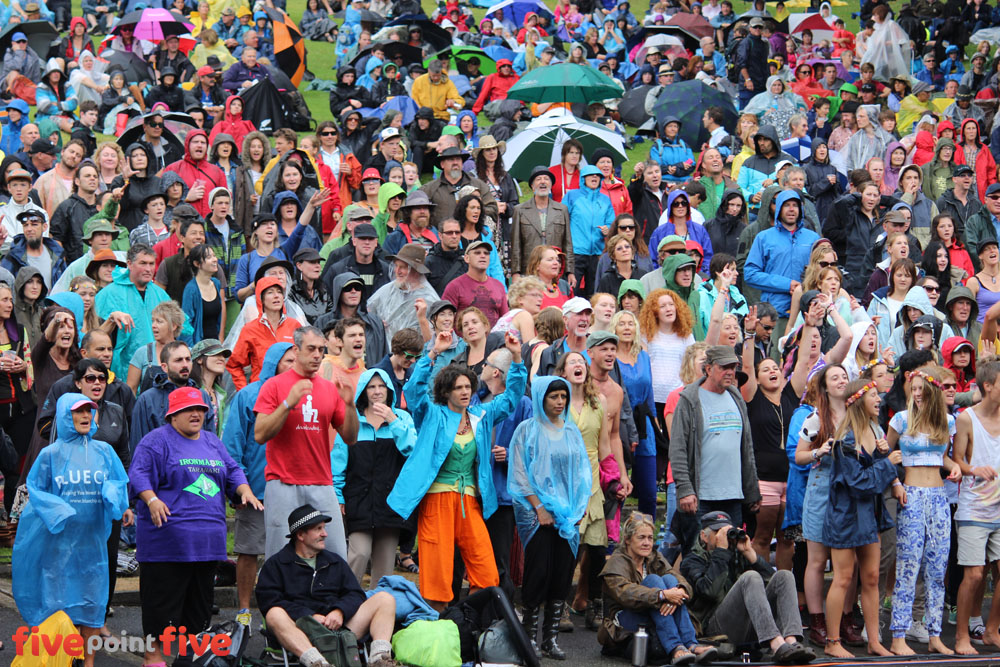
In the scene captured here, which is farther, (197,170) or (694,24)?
(694,24)

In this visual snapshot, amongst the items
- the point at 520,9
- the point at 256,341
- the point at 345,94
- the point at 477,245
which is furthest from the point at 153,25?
the point at 256,341

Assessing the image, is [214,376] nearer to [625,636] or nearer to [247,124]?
[625,636]

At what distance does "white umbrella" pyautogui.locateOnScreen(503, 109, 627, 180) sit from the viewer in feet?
57.8

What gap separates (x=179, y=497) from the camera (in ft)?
27.3

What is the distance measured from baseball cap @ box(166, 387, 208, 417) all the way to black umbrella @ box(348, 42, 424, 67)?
17.7 metres

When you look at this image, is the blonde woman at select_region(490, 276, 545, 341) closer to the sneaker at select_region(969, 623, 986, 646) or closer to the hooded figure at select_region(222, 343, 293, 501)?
the hooded figure at select_region(222, 343, 293, 501)

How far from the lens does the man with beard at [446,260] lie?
41.0 ft

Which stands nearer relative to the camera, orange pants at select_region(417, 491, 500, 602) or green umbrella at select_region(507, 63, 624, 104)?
orange pants at select_region(417, 491, 500, 602)

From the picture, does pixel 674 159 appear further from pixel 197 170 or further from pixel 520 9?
pixel 520 9

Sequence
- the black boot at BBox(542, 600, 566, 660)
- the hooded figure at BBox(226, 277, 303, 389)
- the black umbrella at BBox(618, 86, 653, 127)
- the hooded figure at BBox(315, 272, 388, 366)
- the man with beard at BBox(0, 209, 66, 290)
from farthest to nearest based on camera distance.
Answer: the black umbrella at BBox(618, 86, 653, 127)
the man with beard at BBox(0, 209, 66, 290)
the hooded figure at BBox(315, 272, 388, 366)
the hooded figure at BBox(226, 277, 303, 389)
the black boot at BBox(542, 600, 566, 660)

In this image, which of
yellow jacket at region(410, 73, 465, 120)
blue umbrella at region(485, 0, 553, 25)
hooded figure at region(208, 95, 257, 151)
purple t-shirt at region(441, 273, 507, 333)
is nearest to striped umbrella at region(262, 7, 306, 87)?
blue umbrella at region(485, 0, 553, 25)

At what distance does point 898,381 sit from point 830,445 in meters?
1.40

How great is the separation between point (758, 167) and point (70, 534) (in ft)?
33.9

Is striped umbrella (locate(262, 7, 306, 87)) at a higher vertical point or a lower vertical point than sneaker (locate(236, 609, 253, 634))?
higher
